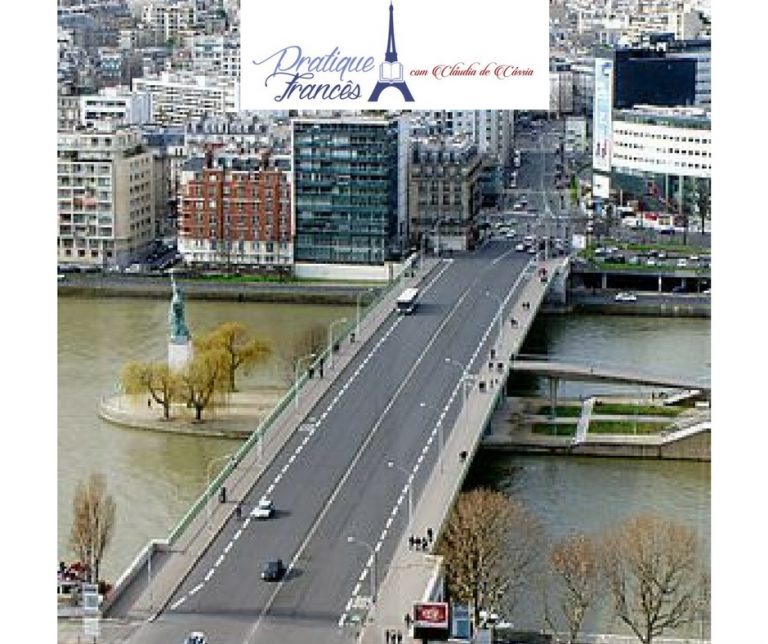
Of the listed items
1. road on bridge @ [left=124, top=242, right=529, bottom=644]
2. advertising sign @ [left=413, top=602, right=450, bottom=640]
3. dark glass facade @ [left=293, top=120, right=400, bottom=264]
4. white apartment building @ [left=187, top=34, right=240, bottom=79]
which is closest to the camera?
advertising sign @ [left=413, top=602, right=450, bottom=640]

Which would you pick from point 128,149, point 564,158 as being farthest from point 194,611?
point 564,158

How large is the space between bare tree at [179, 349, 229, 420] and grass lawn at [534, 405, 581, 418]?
3.56ft

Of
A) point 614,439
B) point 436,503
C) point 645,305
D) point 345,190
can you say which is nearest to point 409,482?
point 436,503

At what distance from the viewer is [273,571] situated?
3.72 m

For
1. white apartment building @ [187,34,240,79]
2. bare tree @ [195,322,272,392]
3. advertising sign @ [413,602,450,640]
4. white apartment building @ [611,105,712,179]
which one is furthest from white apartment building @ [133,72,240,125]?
advertising sign @ [413,602,450,640]

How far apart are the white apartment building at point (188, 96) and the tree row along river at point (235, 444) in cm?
489

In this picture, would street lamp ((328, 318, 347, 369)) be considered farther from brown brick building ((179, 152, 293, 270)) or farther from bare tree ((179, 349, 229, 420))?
brown brick building ((179, 152, 293, 270))

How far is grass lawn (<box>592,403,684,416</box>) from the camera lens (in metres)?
5.82

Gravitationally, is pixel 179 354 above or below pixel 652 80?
below

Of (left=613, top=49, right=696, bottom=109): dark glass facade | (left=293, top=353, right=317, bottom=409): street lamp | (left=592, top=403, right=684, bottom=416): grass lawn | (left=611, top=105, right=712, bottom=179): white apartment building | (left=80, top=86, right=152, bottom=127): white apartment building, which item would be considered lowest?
(left=592, top=403, right=684, bottom=416): grass lawn

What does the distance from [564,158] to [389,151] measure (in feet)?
14.2

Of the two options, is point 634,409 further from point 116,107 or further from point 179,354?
point 116,107

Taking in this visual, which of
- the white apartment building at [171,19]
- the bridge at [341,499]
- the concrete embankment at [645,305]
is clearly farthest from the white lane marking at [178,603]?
the white apartment building at [171,19]

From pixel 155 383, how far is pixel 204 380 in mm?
168
